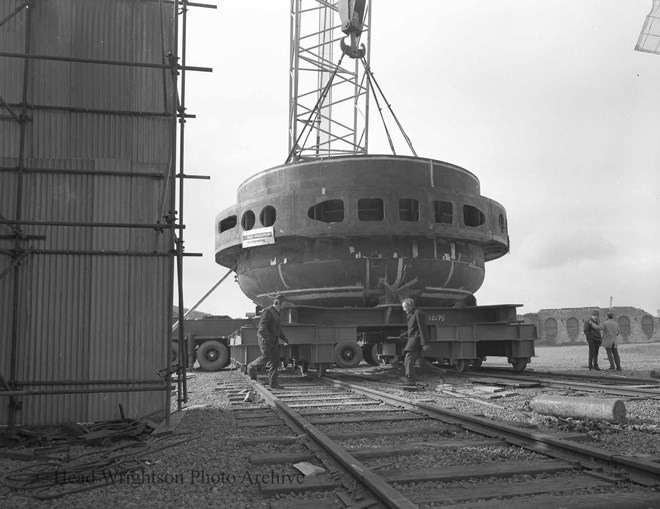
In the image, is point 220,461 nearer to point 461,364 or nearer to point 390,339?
point 390,339

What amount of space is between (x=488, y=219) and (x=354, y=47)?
6.85 meters

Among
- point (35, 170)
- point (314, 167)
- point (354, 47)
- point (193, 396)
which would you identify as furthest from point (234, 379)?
point (354, 47)

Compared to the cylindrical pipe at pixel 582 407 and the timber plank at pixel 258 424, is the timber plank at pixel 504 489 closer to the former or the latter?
→ the cylindrical pipe at pixel 582 407

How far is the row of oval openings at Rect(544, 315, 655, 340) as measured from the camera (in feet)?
129

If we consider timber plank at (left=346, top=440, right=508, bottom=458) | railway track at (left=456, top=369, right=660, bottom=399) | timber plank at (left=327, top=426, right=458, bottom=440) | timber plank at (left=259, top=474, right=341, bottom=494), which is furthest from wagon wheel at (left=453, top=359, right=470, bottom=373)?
timber plank at (left=259, top=474, right=341, bottom=494)

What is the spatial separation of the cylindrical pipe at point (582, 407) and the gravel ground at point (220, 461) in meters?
0.08

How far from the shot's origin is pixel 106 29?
25.5ft

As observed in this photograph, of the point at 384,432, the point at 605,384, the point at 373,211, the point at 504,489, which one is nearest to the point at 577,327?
the point at 373,211

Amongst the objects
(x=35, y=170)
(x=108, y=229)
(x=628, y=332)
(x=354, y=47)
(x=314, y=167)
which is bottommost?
(x=628, y=332)

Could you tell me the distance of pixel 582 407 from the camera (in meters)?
6.18

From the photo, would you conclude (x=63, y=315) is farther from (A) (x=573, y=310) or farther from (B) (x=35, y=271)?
(A) (x=573, y=310)

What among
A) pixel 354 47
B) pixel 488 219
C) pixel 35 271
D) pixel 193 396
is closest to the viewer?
pixel 35 271

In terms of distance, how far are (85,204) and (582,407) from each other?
231 inches

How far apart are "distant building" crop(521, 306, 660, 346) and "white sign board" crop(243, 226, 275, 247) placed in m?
29.3
